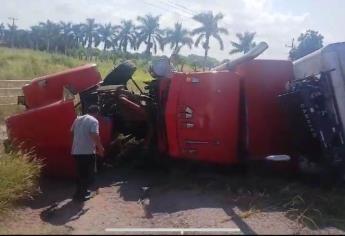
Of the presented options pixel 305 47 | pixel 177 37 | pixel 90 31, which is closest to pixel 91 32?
pixel 90 31

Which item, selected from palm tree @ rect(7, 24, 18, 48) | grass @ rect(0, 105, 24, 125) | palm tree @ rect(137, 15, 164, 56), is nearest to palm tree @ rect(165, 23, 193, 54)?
palm tree @ rect(137, 15, 164, 56)

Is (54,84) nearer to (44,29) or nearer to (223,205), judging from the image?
(223,205)

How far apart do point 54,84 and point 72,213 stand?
3.45 meters

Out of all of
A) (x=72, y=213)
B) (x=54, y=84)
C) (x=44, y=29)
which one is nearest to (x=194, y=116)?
(x=72, y=213)

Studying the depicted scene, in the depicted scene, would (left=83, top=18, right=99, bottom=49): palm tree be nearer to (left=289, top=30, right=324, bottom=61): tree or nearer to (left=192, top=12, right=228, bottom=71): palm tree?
(left=192, top=12, right=228, bottom=71): palm tree

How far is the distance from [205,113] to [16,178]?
2.86 meters

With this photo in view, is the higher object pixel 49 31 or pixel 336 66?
pixel 49 31

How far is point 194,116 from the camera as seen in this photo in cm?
776

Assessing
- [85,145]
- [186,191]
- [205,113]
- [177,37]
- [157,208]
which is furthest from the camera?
[177,37]

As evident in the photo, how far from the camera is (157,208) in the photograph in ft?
22.1

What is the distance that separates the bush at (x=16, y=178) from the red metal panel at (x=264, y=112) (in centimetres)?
324

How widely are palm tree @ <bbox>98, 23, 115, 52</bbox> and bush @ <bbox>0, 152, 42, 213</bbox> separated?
298 feet

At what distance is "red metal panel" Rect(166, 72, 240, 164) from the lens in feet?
25.4

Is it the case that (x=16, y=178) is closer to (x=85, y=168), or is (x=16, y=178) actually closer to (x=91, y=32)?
(x=85, y=168)
